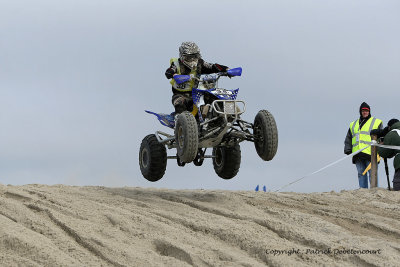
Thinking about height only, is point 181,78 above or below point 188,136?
above

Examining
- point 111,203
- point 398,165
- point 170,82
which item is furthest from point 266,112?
point 398,165

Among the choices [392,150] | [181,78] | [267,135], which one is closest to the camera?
[267,135]

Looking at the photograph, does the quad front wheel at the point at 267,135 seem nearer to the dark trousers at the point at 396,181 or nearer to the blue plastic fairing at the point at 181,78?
the blue plastic fairing at the point at 181,78

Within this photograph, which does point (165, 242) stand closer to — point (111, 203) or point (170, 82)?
point (111, 203)

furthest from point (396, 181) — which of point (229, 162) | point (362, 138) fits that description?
point (229, 162)

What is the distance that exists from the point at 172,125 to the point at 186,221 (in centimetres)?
272

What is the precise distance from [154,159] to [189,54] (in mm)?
1894

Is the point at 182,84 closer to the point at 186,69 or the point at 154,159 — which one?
the point at 186,69

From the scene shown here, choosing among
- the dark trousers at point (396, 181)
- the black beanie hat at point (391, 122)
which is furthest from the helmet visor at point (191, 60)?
the black beanie hat at point (391, 122)

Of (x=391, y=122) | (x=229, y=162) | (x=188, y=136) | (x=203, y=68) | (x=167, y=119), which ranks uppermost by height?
(x=203, y=68)

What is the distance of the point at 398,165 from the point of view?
13484 mm

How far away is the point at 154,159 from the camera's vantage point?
11453mm

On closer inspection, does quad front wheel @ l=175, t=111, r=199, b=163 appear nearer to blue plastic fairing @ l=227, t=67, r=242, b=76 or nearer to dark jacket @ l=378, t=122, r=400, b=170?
blue plastic fairing @ l=227, t=67, r=242, b=76

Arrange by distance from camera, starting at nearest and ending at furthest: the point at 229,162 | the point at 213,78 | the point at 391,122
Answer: the point at 213,78 < the point at 229,162 < the point at 391,122
